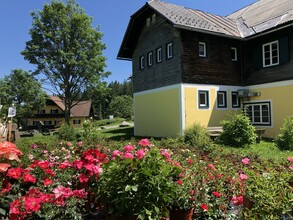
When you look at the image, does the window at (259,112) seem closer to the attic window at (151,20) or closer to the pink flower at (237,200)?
the attic window at (151,20)

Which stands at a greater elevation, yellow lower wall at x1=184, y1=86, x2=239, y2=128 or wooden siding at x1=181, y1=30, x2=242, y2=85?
wooden siding at x1=181, y1=30, x2=242, y2=85

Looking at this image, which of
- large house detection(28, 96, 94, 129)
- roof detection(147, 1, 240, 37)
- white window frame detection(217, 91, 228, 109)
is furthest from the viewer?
large house detection(28, 96, 94, 129)

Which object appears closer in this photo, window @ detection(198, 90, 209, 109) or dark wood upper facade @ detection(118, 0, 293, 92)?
dark wood upper facade @ detection(118, 0, 293, 92)

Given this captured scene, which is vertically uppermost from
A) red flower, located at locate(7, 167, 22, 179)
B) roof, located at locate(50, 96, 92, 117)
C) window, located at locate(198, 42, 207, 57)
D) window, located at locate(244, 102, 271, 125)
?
window, located at locate(198, 42, 207, 57)

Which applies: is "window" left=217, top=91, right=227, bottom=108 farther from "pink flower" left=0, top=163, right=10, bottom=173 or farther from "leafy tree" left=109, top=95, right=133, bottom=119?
"leafy tree" left=109, top=95, right=133, bottom=119

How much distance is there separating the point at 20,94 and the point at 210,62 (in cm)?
3781

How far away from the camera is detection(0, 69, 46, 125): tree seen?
4416 centimetres

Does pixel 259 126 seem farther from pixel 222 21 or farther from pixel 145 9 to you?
pixel 145 9

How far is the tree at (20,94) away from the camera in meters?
44.2

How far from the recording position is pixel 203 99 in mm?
15898

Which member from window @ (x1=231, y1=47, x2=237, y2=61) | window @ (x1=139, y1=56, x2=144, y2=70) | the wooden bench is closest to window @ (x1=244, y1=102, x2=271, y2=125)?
the wooden bench

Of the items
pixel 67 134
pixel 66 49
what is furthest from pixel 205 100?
pixel 66 49

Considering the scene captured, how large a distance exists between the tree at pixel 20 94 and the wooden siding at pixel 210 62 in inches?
1367

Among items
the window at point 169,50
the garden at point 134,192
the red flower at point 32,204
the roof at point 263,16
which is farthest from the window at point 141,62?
the red flower at point 32,204
